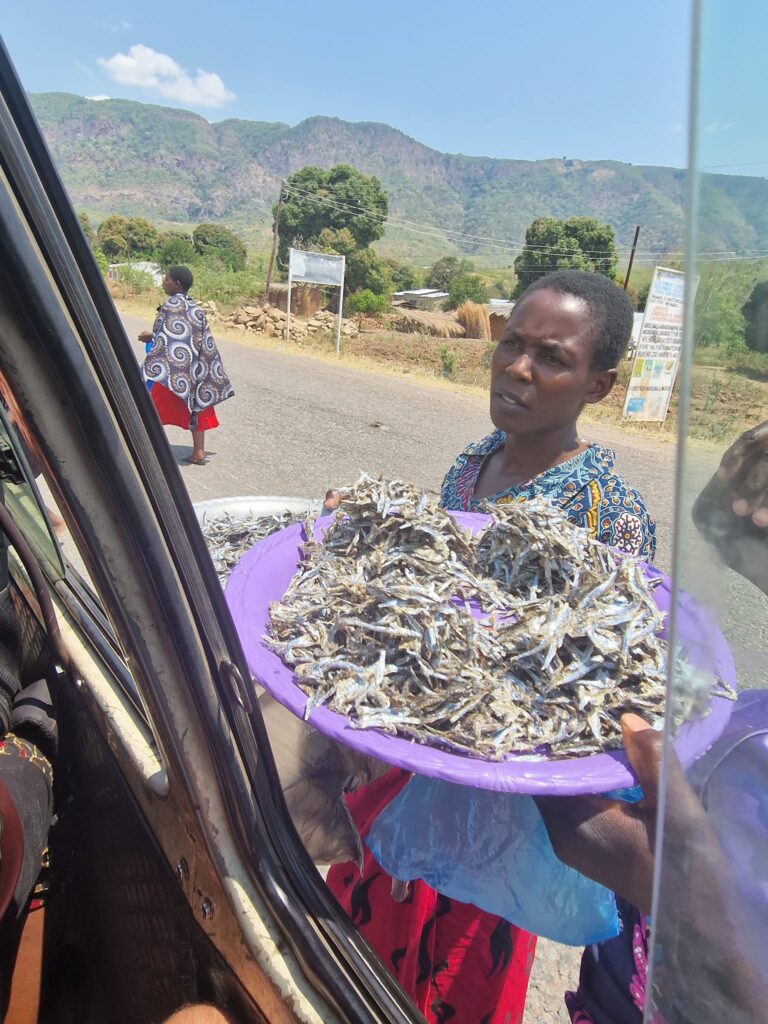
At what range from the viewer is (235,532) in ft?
6.99

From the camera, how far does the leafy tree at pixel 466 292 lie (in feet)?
123

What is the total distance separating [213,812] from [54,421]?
61 cm

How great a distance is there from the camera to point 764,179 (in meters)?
0.45

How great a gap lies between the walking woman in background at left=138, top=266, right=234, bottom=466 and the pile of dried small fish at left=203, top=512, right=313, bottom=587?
4.63 m

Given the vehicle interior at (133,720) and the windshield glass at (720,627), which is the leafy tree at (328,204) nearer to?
the vehicle interior at (133,720)

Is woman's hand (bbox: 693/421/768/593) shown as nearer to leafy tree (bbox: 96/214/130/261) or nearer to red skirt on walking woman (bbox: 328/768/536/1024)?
red skirt on walking woman (bbox: 328/768/536/1024)

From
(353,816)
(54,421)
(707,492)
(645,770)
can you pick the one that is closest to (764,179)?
(707,492)

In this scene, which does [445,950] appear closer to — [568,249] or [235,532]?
[235,532]

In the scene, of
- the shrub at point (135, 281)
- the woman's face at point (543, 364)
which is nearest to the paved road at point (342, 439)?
the woman's face at point (543, 364)

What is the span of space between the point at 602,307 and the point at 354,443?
24.5 feet

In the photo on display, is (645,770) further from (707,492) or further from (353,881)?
(353,881)

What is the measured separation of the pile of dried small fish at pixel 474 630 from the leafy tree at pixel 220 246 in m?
A: 42.9

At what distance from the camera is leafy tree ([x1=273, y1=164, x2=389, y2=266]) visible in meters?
44.3

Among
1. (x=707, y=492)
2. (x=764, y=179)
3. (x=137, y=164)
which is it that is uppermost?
(x=137, y=164)
